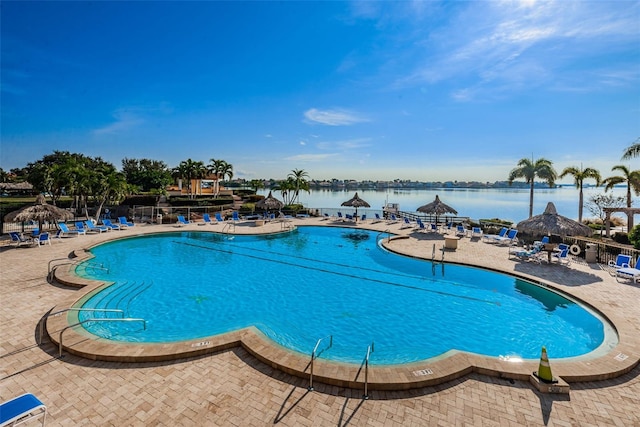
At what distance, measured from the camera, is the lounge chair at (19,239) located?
1429cm

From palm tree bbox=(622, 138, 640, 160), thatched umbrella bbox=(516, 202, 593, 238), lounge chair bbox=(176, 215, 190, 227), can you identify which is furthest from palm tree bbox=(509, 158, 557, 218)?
lounge chair bbox=(176, 215, 190, 227)

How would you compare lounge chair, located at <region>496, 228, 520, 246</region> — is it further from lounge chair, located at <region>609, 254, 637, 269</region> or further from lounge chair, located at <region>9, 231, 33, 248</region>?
lounge chair, located at <region>9, 231, 33, 248</region>

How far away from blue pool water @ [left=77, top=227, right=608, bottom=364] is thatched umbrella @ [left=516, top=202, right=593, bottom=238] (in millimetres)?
3463

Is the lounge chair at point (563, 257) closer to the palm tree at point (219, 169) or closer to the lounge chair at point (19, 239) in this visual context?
the lounge chair at point (19, 239)

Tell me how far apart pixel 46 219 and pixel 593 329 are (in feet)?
72.1

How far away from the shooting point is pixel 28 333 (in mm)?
6348

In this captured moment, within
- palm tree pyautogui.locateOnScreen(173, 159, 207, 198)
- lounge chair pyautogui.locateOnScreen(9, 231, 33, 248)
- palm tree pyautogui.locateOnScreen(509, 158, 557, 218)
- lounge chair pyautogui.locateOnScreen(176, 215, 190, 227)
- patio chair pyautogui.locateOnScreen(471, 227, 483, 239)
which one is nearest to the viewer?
lounge chair pyautogui.locateOnScreen(9, 231, 33, 248)

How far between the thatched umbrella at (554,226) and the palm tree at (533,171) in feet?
54.3

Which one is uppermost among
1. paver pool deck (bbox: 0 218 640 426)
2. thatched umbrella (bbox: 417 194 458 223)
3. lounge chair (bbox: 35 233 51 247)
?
thatched umbrella (bbox: 417 194 458 223)

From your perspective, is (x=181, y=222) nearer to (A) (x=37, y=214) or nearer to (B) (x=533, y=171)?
(A) (x=37, y=214)

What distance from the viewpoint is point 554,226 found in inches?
499

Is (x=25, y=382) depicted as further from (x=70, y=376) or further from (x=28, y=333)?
(x=28, y=333)

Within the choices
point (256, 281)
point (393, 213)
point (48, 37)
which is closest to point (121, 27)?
point (48, 37)

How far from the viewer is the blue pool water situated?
7.16 metres
